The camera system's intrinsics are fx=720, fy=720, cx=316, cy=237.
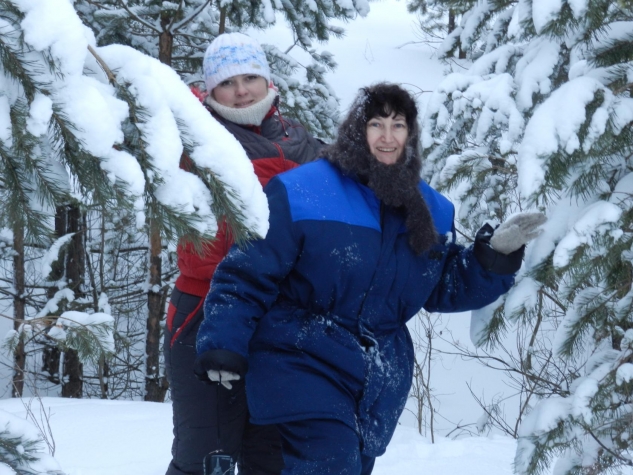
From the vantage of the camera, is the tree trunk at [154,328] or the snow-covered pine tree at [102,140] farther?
the tree trunk at [154,328]

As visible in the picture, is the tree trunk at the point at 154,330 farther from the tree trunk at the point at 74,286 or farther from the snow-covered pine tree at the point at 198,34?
the tree trunk at the point at 74,286

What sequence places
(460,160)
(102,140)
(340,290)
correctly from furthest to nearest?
(460,160)
(340,290)
(102,140)

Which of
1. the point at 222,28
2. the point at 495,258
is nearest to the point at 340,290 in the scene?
the point at 495,258

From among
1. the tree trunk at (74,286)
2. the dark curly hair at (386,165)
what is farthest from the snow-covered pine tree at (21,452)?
the tree trunk at (74,286)

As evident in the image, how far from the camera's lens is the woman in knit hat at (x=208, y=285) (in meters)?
2.68

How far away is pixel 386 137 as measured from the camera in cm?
269

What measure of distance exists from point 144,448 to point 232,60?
2.72 m

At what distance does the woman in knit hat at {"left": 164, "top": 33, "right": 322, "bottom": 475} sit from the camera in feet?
8.80

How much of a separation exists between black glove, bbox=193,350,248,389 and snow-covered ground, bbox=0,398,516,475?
6.38 feet

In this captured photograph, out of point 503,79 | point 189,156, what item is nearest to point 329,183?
point 189,156

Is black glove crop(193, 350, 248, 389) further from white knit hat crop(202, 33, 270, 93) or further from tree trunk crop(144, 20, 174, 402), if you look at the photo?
tree trunk crop(144, 20, 174, 402)

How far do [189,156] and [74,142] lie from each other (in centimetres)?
22

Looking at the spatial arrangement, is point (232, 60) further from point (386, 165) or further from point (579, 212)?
point (579, 212)

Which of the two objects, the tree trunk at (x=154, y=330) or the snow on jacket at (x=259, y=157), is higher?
the snow on jacket at (x=259, y=157)
